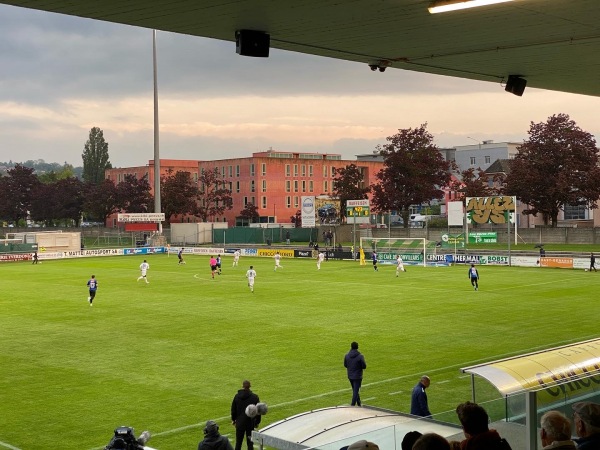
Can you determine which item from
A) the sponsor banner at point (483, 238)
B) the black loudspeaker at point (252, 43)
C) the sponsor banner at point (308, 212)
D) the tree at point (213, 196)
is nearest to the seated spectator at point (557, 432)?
the black loudspeaker at point (252, 43)

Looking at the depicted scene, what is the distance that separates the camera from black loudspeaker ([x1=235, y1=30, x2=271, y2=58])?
44.0 ft

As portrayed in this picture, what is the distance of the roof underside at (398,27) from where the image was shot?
1200 centimetres

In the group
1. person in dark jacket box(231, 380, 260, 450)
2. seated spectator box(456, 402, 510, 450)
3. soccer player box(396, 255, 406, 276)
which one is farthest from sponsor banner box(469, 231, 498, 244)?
seated spectator box(456, 402, 510, 450)

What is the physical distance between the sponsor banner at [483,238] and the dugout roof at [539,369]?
62545mm

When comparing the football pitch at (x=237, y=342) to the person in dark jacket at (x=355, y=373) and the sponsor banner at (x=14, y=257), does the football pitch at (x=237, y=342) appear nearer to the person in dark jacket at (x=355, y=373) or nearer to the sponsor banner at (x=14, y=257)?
the person in dark jacket at (x=355, y=373)

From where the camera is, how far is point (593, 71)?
18.3 metres

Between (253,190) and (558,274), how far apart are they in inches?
3036

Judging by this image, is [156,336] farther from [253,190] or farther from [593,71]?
[253,190]

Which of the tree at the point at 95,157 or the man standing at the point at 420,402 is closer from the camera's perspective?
→ the man standing at the point at 420,402

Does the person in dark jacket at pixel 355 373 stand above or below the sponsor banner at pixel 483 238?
below

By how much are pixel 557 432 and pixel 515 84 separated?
14177 mm

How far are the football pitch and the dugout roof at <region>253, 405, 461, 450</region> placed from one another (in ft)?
9.45

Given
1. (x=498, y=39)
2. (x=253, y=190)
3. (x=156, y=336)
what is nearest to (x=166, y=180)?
(x=253, y=190)

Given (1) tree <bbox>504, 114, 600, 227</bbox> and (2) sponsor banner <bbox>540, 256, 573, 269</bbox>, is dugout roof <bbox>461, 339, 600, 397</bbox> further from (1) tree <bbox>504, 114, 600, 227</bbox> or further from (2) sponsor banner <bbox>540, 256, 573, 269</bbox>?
(1) tree <bbox>504, 114, 600, 227</bbox>
